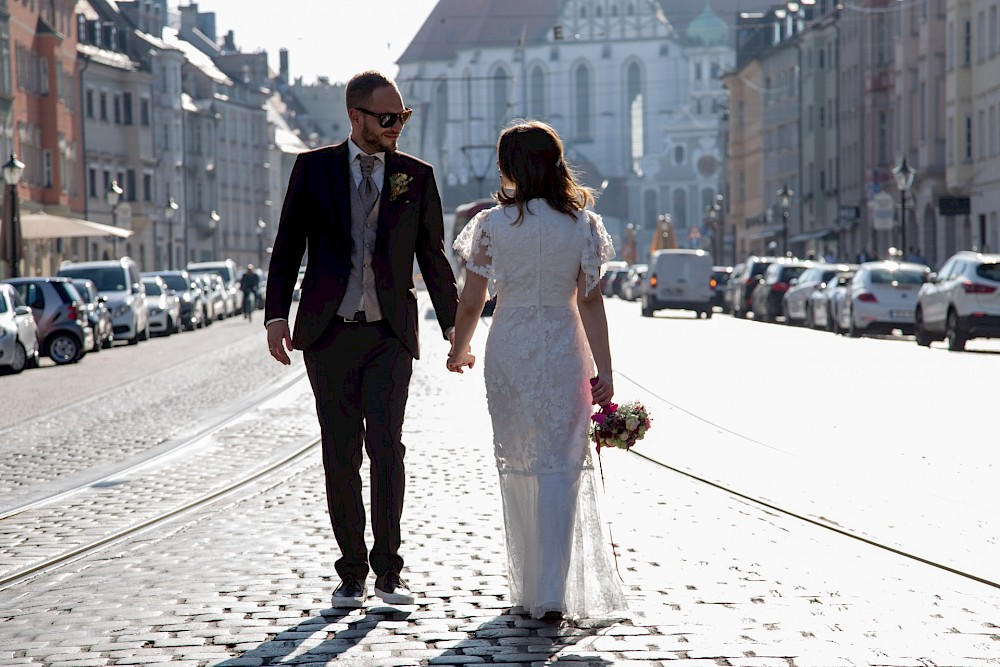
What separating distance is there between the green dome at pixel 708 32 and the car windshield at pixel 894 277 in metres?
127

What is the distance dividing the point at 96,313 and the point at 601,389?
96.5 feet

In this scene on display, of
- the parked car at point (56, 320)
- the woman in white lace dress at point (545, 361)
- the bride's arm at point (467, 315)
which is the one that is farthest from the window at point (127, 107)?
the woman in white lace dress at point (545, 361)

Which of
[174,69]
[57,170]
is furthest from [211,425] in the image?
[174,69]

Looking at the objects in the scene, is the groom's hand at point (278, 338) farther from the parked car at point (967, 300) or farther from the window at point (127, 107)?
the window at point (127, 107)

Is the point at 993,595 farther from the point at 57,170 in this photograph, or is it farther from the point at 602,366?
the point at 57,170

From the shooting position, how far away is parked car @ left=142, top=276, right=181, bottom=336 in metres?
45.2

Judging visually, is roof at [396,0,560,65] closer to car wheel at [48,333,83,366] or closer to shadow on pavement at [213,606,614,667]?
car wheel at [48,333,83,366]

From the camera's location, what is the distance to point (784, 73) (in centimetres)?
9500

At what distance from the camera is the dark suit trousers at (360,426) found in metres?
6.99

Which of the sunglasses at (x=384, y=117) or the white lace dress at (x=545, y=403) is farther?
the sunglasses at (x=384, y=117)

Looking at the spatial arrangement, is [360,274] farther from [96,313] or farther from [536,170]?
[96,313]

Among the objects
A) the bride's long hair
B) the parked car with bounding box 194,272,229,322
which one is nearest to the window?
the parked car with bounding box 194,272,229,322

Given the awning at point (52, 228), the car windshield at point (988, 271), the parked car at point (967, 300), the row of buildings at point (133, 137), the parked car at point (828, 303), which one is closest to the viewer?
the parked car at point (967, 300)

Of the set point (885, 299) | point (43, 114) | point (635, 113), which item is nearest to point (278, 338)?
point (885, 299)
